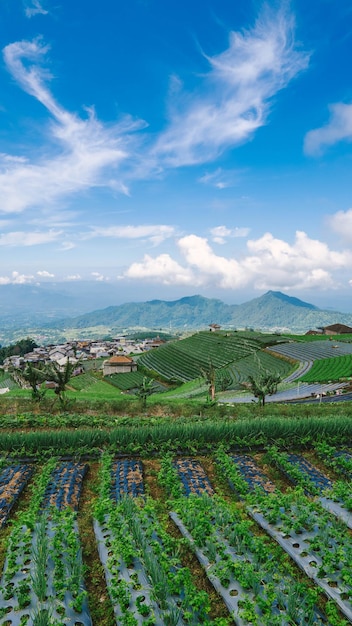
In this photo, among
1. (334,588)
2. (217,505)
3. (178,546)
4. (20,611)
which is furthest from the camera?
(217,505)

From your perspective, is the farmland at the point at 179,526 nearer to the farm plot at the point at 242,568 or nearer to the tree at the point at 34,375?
the farm plot at the point at 242,568

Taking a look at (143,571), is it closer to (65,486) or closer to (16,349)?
(65,486)

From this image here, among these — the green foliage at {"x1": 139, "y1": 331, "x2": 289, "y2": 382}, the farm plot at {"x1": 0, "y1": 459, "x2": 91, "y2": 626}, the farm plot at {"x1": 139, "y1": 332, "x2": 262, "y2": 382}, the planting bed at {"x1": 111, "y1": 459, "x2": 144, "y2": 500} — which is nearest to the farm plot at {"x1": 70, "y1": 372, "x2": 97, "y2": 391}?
the green foliage at {"x1": 139, "y1": 331, "x2": 289, "y2": 382}

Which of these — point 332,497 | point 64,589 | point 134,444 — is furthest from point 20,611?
point 134,444

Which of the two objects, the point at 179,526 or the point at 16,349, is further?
the point at 16,349

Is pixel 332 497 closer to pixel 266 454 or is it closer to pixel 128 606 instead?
pixel 266 454

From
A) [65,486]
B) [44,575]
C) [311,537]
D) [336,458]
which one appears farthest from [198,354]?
[44,575]

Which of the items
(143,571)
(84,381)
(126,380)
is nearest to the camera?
(143,571)
